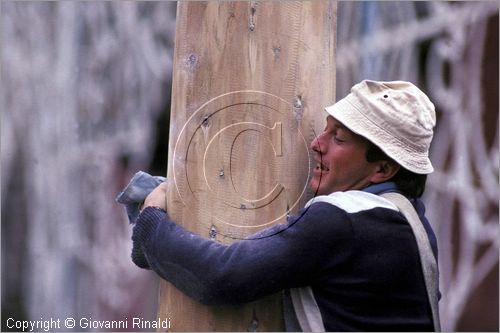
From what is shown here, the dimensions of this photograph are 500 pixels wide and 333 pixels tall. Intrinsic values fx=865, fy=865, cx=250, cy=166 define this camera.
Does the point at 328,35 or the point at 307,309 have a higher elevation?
the point at 328,35

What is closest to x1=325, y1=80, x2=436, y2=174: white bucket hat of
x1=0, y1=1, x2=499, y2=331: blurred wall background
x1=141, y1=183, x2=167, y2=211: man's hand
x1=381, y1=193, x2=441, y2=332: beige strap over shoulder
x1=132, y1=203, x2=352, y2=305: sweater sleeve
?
x1=381, y1=193, x2=441, y2=332: beige strap over shoulder

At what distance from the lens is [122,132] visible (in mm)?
6199

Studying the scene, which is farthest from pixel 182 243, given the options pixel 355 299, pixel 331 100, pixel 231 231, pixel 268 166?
pixel 331 100

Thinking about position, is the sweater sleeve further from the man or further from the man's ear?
the man's ear

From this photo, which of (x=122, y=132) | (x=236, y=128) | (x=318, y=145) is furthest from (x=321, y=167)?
(x=122, y=132)

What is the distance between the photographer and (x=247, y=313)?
8.43ft

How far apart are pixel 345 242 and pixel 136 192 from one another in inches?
28.5

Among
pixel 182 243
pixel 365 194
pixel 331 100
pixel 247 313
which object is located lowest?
pixel 247 313

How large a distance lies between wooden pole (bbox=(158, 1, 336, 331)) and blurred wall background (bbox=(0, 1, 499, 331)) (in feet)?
11.2

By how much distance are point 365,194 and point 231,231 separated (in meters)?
0.41

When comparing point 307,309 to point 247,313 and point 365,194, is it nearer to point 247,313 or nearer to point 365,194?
point 247,313

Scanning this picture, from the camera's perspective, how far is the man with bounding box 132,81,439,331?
2379mm

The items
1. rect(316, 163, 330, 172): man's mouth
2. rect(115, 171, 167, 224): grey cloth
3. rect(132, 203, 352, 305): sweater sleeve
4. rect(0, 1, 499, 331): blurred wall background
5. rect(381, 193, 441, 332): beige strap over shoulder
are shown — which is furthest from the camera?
rect(0, 1, 499, 331): blurred wall background

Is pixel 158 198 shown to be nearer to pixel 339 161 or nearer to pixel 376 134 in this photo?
pixel 339 161
